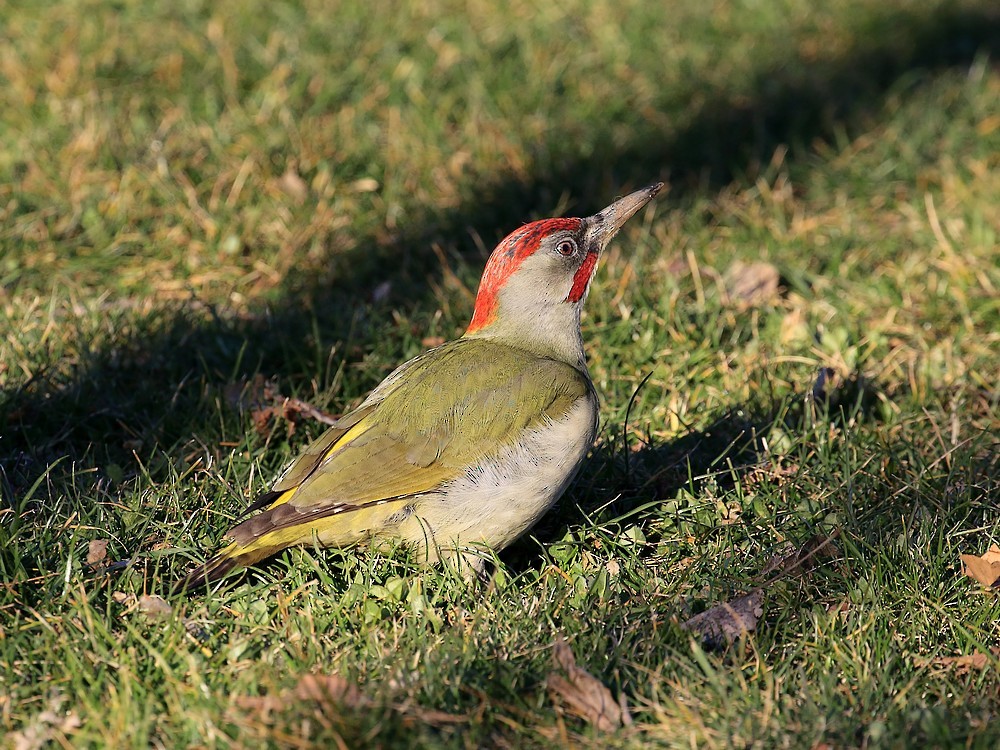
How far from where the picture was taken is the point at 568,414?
3.91 metres

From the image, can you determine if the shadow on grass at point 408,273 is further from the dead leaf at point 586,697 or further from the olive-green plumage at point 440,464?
the dead leaf at point 586,697

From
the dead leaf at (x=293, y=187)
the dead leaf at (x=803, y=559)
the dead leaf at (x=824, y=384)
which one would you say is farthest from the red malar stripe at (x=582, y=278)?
the dead leaf at (x=293, y=187)

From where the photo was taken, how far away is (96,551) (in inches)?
147

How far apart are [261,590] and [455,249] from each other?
2.69 metres

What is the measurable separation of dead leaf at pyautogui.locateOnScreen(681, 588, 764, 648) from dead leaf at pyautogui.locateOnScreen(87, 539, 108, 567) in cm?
175

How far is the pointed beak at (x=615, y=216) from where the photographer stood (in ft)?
14.5

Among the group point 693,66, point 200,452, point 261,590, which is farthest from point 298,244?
point 693,66

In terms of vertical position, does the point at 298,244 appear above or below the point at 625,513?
above

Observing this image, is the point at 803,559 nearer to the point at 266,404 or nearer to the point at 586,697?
the point at 586,697

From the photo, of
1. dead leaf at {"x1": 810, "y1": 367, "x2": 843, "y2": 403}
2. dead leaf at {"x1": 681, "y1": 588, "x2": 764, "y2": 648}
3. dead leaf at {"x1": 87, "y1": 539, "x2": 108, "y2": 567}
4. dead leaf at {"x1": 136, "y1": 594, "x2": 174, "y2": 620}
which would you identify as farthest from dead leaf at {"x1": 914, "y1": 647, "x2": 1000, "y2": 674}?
dead leaf at {"x1": 87, "y1": 539, "x2": 108, "y2": 567}

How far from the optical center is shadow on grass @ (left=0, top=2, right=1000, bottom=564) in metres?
4.56

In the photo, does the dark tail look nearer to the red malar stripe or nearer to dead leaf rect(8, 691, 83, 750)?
dead leaf rect(8, 691, 83, 750)

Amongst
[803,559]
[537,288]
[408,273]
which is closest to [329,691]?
[803,559]

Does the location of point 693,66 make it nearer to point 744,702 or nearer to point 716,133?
point 716,133
